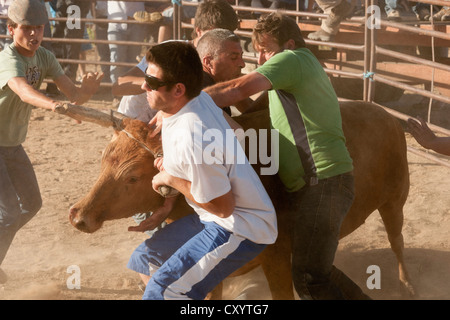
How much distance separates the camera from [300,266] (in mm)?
3646

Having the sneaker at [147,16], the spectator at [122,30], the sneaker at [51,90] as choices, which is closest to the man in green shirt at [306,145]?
the sneaker at [147,16]

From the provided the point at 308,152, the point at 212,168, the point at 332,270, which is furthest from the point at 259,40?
the point at 332,270

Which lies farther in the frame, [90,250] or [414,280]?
[90,250]

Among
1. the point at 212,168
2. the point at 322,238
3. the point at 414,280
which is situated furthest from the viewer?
the point at 414,280

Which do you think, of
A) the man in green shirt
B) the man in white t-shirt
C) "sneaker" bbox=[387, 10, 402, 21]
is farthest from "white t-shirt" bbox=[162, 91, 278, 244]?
"sneaker" bbox=[387, 10, 402, 21]

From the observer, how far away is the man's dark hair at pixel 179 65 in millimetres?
3168

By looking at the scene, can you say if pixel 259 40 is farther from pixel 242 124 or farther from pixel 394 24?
pixel 394 24

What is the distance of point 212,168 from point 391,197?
230 cm

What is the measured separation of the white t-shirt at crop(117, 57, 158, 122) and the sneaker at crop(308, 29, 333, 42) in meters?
4.25

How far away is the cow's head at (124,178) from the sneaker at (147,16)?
633cm

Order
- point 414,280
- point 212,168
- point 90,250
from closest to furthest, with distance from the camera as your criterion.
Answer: point 212,168 < point 414,280 < point 90,250

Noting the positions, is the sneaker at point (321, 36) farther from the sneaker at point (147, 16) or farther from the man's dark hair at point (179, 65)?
the man's dark hair at point (179, 65)

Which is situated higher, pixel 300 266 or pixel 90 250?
pixel 300 266

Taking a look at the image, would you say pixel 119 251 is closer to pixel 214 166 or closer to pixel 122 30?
pixel 214 166
